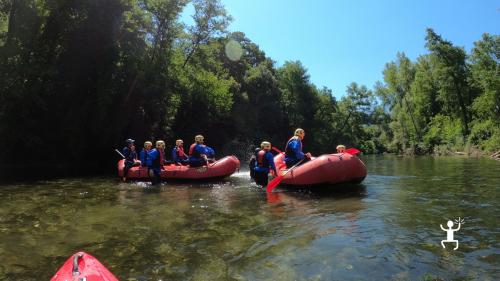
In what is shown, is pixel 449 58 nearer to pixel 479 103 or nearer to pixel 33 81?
pixel 479 103

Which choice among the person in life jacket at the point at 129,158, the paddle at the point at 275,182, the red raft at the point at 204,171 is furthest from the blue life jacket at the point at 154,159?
the paddle at the point at 275,182

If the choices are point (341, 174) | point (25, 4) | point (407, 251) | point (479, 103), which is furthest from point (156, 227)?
point (479, 103)

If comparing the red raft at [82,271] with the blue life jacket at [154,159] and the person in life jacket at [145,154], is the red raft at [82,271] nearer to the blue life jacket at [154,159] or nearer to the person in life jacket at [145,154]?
the blue life jacket at [154,159]

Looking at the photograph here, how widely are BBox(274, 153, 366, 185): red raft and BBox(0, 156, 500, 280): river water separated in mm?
315

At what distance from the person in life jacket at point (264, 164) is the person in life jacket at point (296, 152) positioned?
1.41 feet

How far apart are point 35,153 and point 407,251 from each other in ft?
63.1

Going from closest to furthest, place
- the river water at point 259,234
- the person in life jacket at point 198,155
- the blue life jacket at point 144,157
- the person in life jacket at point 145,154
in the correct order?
the river water at point 259,234 → the person in life jacket at point 198,155 → the person in life jacket at point 145,154 → the blue life jacket at point 144,157

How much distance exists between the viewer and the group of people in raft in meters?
10.4

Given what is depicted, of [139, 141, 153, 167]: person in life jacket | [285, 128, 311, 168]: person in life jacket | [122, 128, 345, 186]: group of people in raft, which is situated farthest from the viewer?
[139, 141, 153, 167]: person in life jacket

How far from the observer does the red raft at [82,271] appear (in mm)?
3094

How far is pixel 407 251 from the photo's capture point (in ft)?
15.6

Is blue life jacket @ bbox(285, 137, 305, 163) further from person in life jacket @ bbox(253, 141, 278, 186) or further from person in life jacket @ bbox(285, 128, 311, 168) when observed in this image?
person in life jacket @ bbox(253, 141, 278, 186)

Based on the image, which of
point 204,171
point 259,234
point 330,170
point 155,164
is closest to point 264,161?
point 330,170

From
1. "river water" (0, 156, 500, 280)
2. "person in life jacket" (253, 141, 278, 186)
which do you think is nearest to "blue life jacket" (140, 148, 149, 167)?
"river water" (0, 156, 500, 280)
